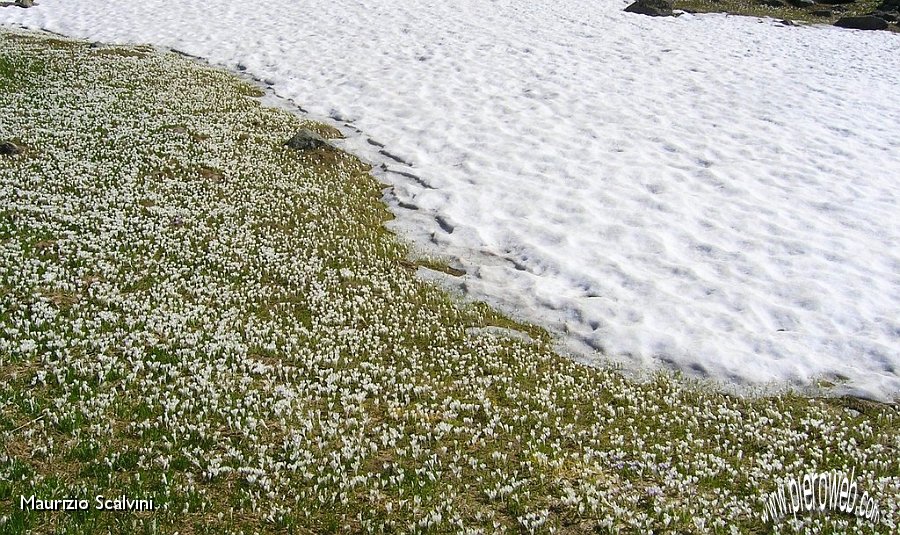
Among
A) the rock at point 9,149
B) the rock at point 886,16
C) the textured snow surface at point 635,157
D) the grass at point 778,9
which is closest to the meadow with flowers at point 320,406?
the textured snow surface at point 635,157

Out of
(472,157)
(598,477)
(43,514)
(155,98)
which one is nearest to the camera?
(43,514)

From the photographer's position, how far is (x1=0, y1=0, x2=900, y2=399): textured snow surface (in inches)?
484

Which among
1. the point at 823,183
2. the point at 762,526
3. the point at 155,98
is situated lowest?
the point at 155,98

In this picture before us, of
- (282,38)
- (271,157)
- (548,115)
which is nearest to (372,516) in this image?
(271,157)

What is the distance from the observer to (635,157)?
20.7 meters

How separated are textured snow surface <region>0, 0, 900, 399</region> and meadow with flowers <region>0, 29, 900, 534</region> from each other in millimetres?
1310

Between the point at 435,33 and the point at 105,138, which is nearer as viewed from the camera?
the point at 105,138

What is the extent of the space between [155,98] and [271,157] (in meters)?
7.21

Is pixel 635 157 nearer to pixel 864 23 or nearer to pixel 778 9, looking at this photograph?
pixel 864 23

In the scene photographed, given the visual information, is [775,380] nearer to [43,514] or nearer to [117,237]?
[43,514]

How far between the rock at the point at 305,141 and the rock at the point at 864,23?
33.2m

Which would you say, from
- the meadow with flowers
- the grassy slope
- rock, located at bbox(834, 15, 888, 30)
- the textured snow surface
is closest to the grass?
the grassy slope

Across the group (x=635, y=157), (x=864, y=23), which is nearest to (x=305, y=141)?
(x=635, y=157)

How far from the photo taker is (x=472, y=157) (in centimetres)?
2089
